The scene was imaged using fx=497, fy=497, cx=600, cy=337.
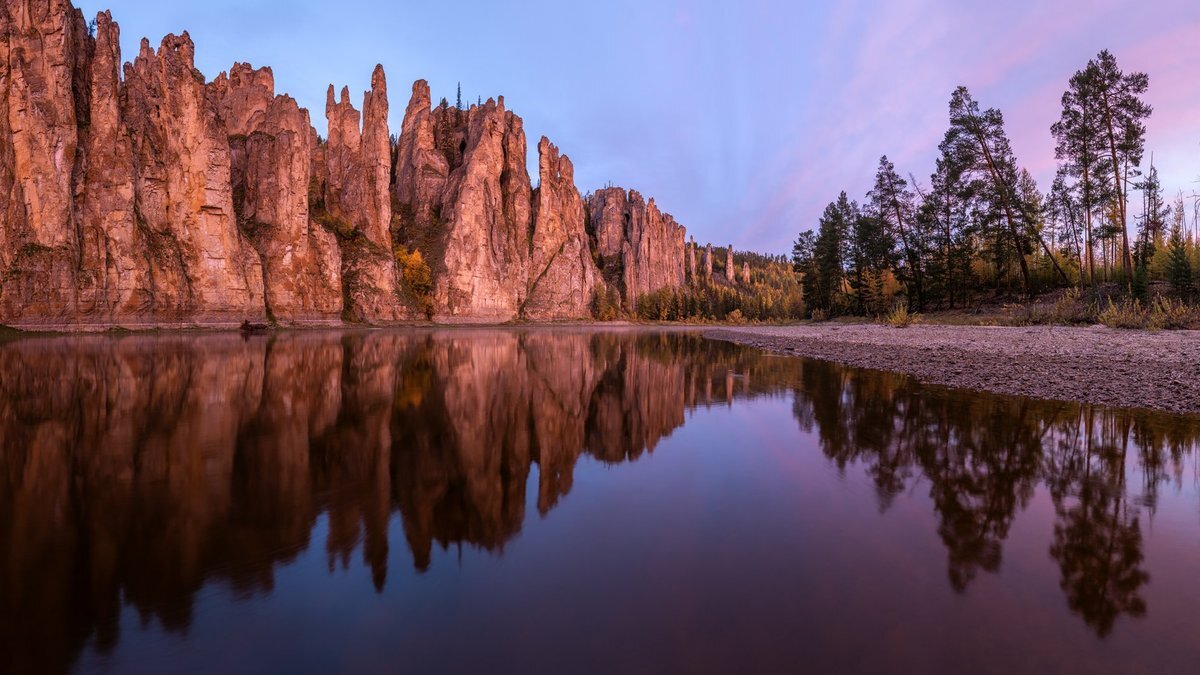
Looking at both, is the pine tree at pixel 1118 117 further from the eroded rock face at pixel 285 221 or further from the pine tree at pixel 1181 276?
the eroded rock face at pixel 285 221

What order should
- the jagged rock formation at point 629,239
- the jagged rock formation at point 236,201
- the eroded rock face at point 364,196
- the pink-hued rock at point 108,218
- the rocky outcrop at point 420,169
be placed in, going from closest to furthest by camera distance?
the jagged rock formation at point 236,201 < the pink-hued rock at point 108,218 < the eroded rock face at point 364,196 < the rocky outcrop at point 420,169 < the jagged rock formation at point 629,239

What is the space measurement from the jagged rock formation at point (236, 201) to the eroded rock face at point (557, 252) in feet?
1.86

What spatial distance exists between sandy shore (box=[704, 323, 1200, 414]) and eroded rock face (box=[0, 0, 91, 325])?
64.5 metres

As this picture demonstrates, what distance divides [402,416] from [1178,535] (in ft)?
42.2

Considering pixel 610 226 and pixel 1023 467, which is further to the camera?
pixel 610 226

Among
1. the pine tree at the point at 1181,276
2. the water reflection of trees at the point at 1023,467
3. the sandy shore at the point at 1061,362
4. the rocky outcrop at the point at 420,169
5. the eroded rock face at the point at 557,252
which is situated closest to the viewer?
the water reflection of trees at the point at 1023,467

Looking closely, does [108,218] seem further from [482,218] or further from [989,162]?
[989,162]

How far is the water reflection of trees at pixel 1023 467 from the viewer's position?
4.84 meters

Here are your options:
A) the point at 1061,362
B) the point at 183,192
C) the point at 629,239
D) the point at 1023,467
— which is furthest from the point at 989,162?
the point at 629,239

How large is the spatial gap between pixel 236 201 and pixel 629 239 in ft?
340

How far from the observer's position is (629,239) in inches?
6043

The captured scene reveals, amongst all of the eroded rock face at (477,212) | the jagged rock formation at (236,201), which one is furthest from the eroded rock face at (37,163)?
the eroded rock face at (477,212)

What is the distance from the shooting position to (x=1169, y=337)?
19.0 meters

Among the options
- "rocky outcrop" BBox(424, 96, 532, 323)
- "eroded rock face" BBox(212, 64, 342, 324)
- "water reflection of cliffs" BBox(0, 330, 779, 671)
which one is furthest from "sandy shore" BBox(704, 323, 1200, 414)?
"rocky outcrop" BBox(424, 96, 532, 323)
